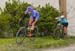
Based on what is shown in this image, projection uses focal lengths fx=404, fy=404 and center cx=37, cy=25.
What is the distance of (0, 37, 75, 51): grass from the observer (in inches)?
665

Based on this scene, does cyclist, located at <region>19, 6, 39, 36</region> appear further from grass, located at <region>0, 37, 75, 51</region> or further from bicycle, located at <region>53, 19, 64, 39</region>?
bicycle, located at <region>53, 19, 64, 39</region>

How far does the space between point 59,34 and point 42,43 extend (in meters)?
2.14

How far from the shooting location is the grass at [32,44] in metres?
16.9

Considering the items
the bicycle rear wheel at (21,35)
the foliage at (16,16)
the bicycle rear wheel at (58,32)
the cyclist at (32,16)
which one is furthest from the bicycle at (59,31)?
the bicycle rear wheel at (21,35)

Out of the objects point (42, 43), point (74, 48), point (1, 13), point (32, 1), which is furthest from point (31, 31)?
point (32, 1)

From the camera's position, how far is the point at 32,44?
58.7 feet

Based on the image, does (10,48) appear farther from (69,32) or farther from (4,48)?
(69,32)

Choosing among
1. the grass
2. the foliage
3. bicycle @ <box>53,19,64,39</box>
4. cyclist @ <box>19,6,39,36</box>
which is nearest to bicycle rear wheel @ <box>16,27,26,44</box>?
the grass

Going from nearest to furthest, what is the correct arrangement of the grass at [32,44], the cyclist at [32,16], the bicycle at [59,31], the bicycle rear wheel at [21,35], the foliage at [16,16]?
the grass at [32,44], the cyclist at [32,16], the bicycle rear wheel at [21,35], the bicycle at [59,31], the foliage at [16,16]

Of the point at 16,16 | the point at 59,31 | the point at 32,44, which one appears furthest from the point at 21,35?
the point at 16,16

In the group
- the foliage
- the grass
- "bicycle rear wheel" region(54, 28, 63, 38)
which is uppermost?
the foliage

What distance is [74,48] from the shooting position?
17.7m

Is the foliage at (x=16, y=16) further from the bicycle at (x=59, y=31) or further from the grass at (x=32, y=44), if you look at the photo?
the grass at (x=32, y=44)

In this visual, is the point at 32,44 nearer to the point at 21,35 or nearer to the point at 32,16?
the point at 21,35
